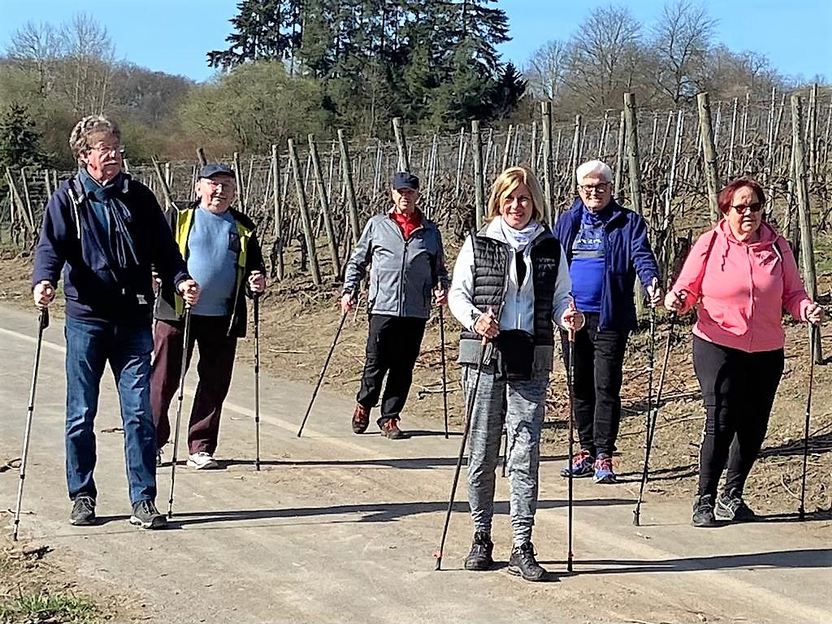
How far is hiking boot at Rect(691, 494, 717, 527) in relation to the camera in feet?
20.0

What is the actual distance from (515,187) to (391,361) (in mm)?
3323

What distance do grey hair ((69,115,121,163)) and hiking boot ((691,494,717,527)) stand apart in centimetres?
361

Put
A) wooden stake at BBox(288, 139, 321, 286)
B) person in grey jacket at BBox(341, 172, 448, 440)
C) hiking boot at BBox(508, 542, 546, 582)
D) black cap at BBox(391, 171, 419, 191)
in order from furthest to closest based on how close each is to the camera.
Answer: wooden stake at BBox(288, 139, 321, 286)
person in grey jacket at BBox(341, 172, 448, 440)
black cap at BBox(391, 171, 419, 191)
hiking boot at BBox(508, 542, 546, 582)

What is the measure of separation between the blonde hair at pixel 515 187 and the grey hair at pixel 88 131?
78.4 inches

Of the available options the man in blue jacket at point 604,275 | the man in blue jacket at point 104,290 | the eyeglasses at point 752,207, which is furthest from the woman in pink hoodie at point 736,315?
the man in blue jacket at point 104,290

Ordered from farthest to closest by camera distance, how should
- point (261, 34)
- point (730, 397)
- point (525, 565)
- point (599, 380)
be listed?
1. point (261, 34)
2. point (599, 380)
3. point (730, 397)
4. point (525, 565)

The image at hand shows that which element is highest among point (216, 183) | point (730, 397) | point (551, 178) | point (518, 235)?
point (551, 178)

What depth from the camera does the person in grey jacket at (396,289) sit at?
820cm

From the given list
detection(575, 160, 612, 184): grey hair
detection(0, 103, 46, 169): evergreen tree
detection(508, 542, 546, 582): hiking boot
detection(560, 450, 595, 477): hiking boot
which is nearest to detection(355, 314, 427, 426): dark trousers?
detection(560, 450, 595, 477): hiking boot

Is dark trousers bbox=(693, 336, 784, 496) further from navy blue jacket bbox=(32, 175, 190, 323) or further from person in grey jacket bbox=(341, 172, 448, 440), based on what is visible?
navy blue jacket bbox=(32, 175, 190, 323)

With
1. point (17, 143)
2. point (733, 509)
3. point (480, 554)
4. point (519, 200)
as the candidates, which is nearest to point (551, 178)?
point (733, 509)

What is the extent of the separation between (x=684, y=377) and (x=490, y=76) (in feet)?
135

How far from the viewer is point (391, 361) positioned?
27.5ft

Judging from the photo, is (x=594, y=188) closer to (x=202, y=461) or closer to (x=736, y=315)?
(x=736, y=315)
